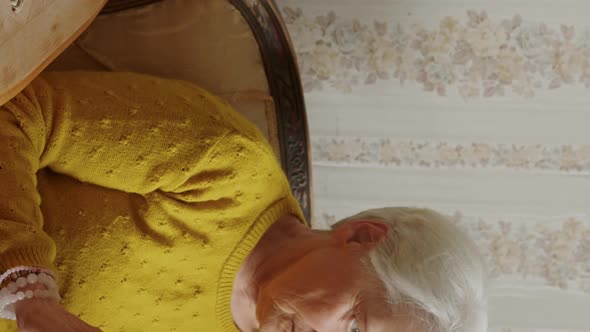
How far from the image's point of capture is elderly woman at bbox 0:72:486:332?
41.4 inches

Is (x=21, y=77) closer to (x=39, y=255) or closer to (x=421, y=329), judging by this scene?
(x=39, y=255)

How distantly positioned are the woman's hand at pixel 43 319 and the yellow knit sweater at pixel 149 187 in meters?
0.11

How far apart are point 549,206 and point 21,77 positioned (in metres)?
1.28

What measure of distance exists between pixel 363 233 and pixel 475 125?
0.59 metres

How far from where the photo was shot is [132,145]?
109 centimetres

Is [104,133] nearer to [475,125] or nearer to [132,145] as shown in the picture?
[132,145]

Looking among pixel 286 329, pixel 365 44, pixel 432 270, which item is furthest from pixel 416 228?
pixel 365 44

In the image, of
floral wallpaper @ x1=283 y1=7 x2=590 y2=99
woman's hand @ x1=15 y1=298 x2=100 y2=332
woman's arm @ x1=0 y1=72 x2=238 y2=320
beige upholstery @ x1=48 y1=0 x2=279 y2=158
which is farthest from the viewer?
floral wallpaper @ x1=283 y1=7 x2=590 y2=99

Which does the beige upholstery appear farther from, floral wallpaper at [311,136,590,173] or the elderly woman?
floral wallpaper at [311,136,590,173]

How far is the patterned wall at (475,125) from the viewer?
154 cm

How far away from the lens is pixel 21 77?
0.80 m

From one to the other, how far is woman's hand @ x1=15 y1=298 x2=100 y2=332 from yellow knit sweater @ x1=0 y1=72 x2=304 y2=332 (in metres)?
0.11

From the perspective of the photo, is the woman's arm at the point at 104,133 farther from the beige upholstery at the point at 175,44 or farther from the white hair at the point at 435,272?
the white hair at the point at 435,272

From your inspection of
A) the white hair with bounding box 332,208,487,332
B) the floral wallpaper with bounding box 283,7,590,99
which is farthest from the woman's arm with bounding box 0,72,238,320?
the floral wallpaper with bounding box 283,7,590,99
